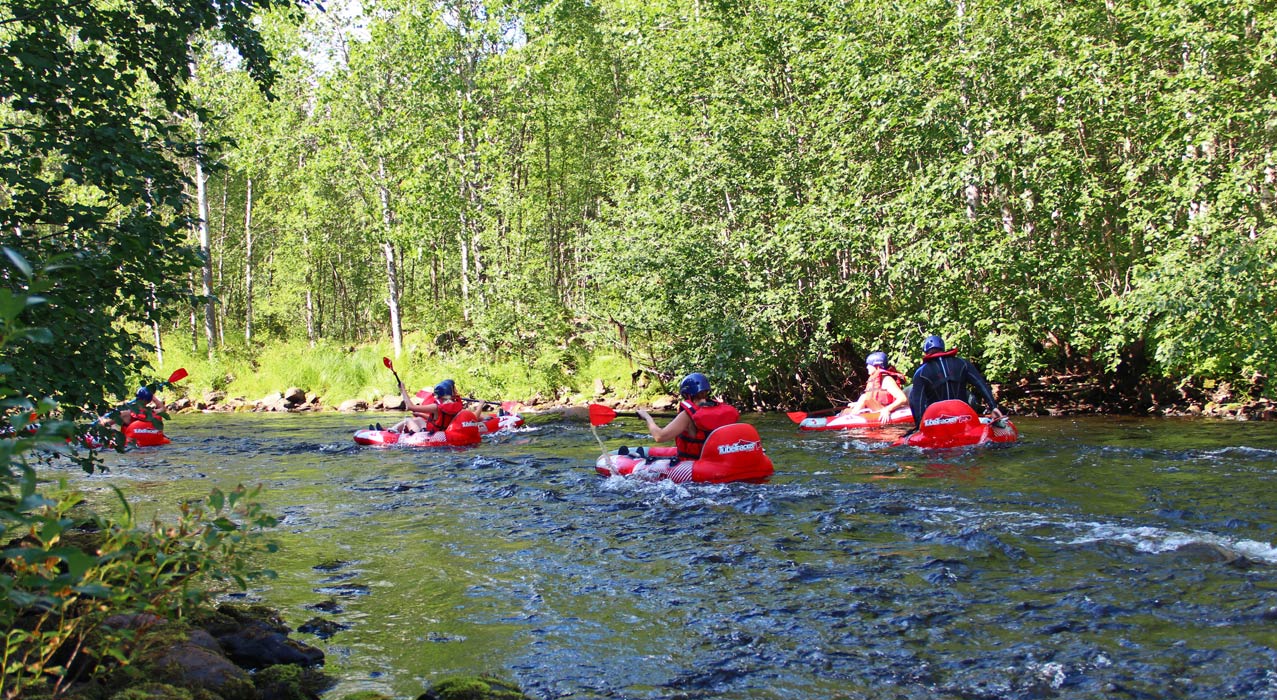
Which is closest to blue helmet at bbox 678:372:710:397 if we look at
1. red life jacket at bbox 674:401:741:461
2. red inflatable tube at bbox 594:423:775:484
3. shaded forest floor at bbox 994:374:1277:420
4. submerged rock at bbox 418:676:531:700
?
red life jacket at bbox 674:401:741:461

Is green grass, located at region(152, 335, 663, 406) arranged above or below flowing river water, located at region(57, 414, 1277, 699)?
above

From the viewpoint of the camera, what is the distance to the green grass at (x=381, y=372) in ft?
75.5

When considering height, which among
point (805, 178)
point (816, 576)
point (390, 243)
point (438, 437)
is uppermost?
point (390, 243)

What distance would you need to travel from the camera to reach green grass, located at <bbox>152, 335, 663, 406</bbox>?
2302 cm

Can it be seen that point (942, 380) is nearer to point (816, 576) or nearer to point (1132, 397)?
point (1132, 397)

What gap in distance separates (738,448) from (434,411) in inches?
291

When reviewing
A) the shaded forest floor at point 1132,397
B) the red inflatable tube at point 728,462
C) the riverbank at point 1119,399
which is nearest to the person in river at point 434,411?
the riverbank at point 1119,399

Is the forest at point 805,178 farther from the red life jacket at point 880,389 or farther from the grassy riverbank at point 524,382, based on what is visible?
the red life jacket at point 880,389

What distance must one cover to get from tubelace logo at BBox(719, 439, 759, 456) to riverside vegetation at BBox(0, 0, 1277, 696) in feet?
15.7

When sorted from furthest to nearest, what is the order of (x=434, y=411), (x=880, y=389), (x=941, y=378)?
(x=434, y=411) < (x=880, y=389) < (x=941, y=378)

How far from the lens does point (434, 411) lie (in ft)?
49.6

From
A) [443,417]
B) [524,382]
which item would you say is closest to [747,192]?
[443,417]

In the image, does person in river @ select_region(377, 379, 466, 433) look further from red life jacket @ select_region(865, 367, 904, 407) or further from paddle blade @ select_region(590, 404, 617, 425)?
red life jacket @ select_region(865, 367, 904, 407)

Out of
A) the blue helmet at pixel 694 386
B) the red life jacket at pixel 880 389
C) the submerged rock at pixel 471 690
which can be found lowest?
the submerged rock at pixel 471 690
